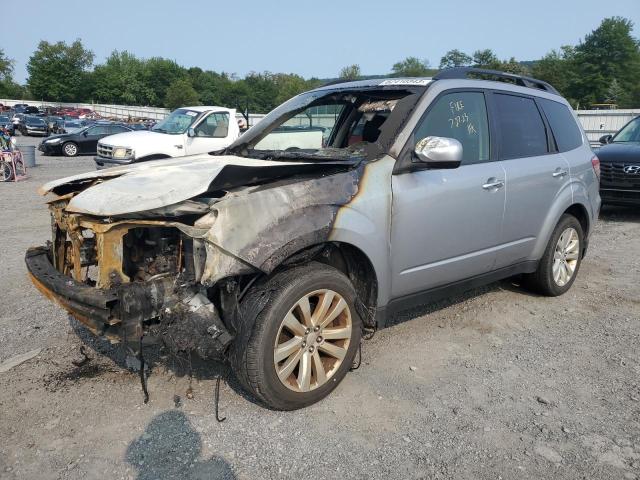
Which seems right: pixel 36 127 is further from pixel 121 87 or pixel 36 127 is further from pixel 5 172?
pixel 121 87

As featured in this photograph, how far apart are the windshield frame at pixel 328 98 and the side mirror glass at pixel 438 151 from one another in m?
0.22

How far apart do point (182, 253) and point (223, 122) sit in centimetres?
Result: 962

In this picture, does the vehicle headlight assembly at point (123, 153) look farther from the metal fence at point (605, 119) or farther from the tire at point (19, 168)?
the metal fence at point (605, 119)

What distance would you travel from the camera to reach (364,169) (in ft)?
10.6

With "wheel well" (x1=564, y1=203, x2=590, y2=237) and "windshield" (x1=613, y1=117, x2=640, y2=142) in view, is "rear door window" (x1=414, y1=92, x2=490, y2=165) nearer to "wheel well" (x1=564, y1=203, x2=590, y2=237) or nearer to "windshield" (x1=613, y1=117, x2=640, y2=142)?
"wheel well" (x1=564, y1=203, x2=590, y2=237)

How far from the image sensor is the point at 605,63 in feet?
224

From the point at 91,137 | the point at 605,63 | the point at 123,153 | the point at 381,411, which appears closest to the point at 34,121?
the point at 91,137

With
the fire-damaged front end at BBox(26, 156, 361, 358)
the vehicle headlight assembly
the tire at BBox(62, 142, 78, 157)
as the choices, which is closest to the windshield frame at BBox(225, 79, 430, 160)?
the fire-damaged front end at BBox(26, 156, 361, 358)

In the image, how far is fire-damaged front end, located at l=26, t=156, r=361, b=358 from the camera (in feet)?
8.67

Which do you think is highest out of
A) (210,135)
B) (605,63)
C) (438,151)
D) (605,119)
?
(605,63)

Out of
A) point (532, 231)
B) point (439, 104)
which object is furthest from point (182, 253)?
point (532, 231)

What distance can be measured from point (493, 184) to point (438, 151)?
0.86m

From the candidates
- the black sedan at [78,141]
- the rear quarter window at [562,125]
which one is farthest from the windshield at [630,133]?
the black sedan at [78,141]

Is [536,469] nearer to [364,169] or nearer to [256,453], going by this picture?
[256,453]
